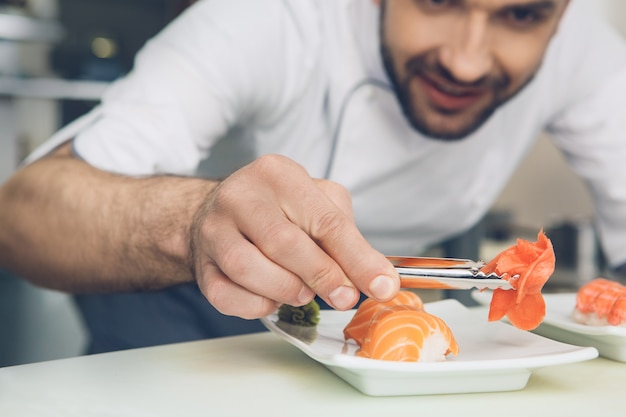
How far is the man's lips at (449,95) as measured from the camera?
4.20 ft

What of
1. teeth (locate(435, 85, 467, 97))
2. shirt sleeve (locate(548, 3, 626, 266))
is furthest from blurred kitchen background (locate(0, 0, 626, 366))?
teeth (locate(435, 85, 467, 97))

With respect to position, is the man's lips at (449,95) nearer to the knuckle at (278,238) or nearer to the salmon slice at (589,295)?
the salmon slice at (589,295)

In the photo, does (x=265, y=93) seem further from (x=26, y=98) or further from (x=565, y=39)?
(x=26, y=98)

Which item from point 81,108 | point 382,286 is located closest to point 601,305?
point 382,286

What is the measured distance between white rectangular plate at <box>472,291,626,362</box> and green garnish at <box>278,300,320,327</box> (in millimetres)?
177

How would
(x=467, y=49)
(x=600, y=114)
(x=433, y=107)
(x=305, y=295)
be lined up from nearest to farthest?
(x=305, y=295)
(x=467, y=49)
(x=433, y=107)
(x=600, y=114)

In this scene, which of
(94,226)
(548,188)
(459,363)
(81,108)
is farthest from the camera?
(548,188)

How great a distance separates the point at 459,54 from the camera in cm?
122

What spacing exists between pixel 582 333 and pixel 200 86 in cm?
75

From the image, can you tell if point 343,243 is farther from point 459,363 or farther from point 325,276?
point 459,363

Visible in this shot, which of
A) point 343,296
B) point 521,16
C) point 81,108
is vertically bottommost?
point 81,108

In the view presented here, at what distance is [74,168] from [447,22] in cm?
63

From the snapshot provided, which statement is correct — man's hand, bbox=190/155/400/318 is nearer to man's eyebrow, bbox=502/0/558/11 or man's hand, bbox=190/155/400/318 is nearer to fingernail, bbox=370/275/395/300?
fingernail, bbox=370/275/395/300

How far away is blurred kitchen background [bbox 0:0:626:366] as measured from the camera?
2354mm
